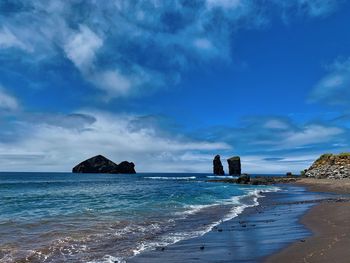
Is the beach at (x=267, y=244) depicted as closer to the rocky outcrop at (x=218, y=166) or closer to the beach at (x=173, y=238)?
the beach at (x=173, y=238)

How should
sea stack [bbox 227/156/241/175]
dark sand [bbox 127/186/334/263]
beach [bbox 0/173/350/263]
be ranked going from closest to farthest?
dark sand [bbox 127/186/334/263]
beach [bbox 0/173/350/263]
sea stack [bbox 227/156/241/175]

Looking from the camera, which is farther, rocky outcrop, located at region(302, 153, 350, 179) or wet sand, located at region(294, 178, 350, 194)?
rocky outcrop, located at region(302, 153, 350, 179)

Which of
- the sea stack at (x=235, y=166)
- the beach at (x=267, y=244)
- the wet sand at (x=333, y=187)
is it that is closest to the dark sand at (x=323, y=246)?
the beach at (x=267, y=244)

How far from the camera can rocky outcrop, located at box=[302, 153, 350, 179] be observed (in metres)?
74.8

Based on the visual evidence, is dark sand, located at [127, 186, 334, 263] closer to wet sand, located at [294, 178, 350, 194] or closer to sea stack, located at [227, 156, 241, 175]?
wet sand, located at [294, 178, 350, 194]

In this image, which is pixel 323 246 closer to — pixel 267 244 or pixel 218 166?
pixel 267 244

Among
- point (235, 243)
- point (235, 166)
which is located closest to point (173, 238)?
point (235, 243)

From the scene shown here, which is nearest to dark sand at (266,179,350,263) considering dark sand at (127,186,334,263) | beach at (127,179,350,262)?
beach at (127,179,350,262)

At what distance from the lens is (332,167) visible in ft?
268

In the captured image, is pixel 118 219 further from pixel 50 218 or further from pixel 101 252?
pixel 101 252

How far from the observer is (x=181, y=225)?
69.8 ft

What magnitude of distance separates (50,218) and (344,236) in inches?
682

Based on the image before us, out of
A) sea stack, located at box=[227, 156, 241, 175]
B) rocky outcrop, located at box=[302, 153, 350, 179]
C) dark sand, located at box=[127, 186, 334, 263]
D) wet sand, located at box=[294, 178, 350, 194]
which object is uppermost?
sea stack, located at box=[227, 156, 241, 175]

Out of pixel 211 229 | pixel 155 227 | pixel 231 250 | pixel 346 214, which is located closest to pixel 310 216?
pixel 346 214
